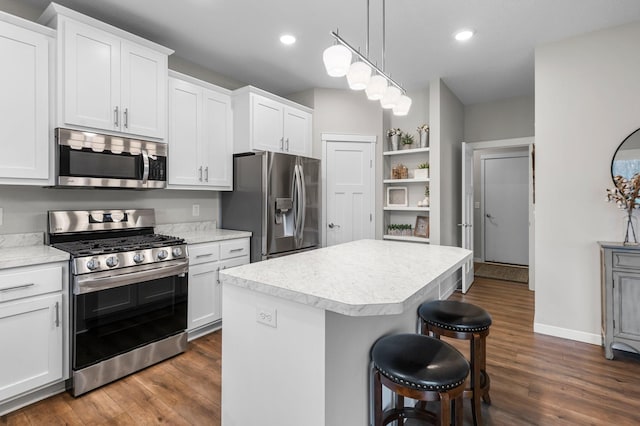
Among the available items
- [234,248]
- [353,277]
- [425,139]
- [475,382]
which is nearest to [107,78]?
[234,248]

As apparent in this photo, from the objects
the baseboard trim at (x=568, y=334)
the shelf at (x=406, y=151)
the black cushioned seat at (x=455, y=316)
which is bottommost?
the baseboard trim at (x=568, y=334)

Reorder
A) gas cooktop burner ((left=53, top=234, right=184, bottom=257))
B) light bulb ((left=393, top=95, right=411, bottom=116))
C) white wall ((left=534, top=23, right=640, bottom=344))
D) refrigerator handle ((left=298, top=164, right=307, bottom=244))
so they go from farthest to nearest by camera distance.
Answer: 1. refrigerator handle ((left=298, top=164, right=307, bottom=244))
2. white wall ((left=534, top=23, right=640, bottom=344))
3. gas cooktop burner ((left=53, top=234, right=184, bottom=257))
4. light bulb ((left=393, top=95, right=411, bottom=116))

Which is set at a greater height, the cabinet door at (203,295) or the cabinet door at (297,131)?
the cabinet door at (297,131)

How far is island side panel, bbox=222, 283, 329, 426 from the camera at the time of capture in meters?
1.26

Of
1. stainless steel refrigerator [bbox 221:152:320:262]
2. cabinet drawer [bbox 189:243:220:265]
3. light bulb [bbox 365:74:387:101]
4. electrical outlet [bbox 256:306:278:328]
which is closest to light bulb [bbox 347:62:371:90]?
light bulb [bbox 365:74:387:101]

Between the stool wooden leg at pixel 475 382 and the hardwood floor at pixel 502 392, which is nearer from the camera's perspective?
the stool wooden leg at pixel 475 382

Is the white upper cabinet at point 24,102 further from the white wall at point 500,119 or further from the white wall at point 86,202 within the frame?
the white wall at point 500,119

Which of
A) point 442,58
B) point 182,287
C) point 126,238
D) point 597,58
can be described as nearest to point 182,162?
point 126,238

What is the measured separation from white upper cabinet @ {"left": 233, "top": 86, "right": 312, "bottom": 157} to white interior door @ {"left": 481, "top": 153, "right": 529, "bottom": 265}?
4496 millimetres

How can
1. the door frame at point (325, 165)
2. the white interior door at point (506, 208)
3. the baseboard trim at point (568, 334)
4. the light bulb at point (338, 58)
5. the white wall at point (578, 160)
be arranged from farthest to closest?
the white interior door at point (506, 208) → the door frame at point (325, 165) → the baseboard trim at point (568, 334) → the white wall at point (578, 160) → the light bulb at point (338, 58)

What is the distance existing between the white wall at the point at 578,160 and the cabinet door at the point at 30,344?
4.03 meters

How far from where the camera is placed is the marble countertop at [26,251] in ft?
6.20

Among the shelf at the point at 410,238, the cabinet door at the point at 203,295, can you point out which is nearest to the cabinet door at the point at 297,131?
the shelf at the point at 410,238

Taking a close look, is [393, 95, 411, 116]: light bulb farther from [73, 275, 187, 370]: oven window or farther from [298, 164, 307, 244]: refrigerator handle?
[73, 275, 187, 370]: oven window
